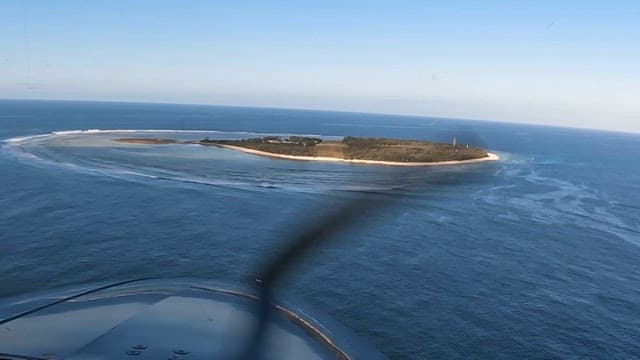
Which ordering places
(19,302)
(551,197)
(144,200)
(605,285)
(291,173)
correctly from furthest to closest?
(291,173) → (551,197) → (144,200) → (605,285) → (19,302)

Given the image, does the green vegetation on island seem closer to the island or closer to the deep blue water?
the island

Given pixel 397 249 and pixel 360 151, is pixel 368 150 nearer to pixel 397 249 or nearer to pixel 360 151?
pixel 360 151

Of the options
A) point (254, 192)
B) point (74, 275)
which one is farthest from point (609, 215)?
point (74, 275)

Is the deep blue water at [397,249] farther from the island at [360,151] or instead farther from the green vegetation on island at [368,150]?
the green vegetation on island at [368,150]

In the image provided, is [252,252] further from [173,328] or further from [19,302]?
[173,328]

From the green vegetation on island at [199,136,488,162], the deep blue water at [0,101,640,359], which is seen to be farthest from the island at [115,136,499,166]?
the deep blue water at [0,101,640,359]
